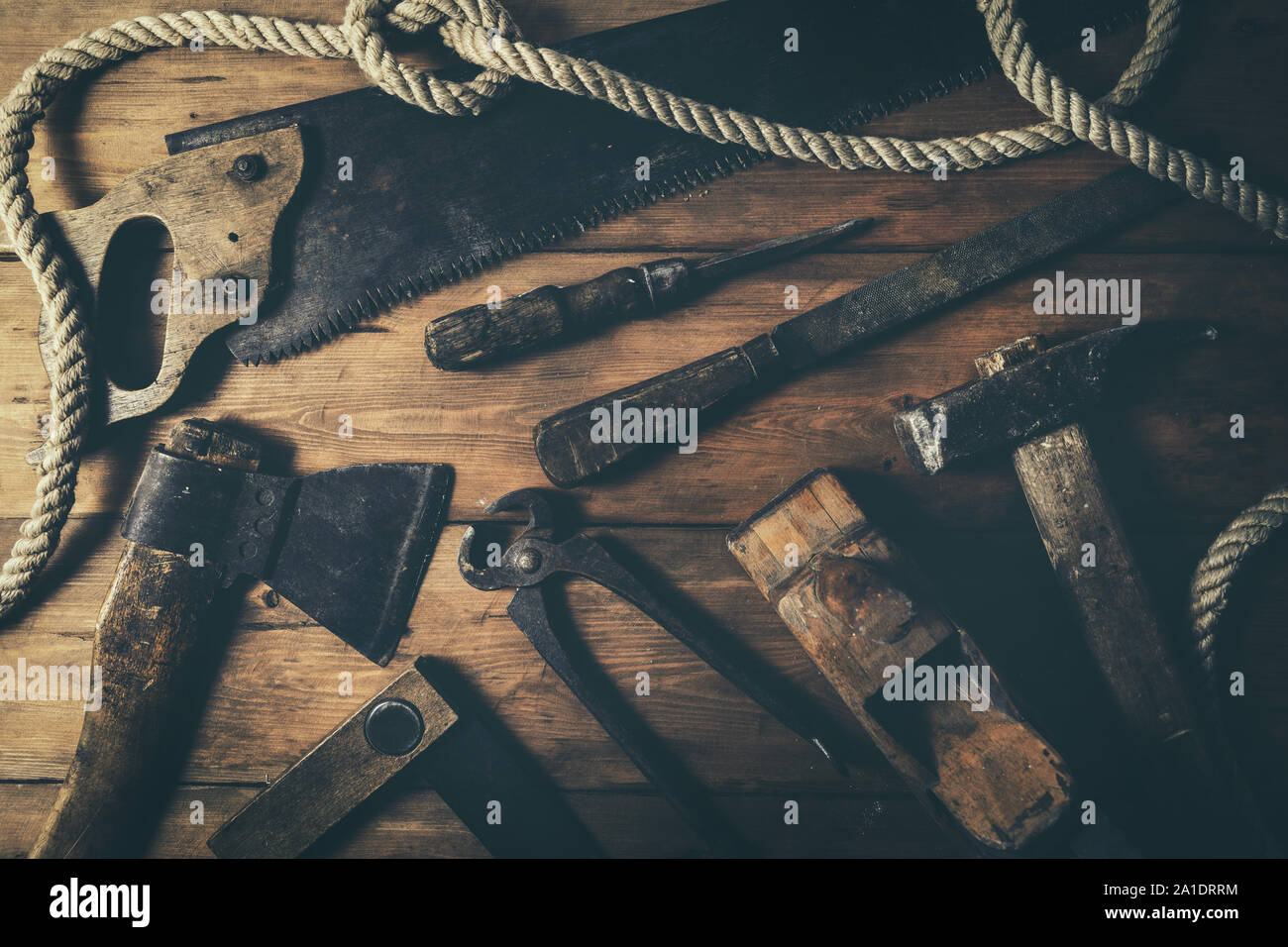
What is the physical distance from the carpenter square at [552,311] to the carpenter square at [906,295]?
0.17 m

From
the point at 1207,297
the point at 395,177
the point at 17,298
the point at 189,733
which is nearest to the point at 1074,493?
the point at 1207,297

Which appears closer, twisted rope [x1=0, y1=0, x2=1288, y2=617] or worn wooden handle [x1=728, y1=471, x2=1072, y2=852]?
worn wooden handle [x1=728, y1=471, x2=1072, y2=852]

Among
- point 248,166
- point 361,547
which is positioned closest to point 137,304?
point 248,166

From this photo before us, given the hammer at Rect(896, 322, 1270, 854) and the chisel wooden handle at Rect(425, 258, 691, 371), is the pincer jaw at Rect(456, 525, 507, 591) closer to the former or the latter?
the chisel wooden handle at Rect(425, 258, 691, 371)

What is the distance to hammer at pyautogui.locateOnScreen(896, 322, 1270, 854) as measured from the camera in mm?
1453

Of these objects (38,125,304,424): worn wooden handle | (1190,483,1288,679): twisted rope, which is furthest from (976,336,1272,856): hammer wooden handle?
(38,125,304,424): worn wooden handle

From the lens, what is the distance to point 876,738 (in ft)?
4.65

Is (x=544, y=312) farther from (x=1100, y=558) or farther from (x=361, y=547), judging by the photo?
(x=1100, y=558)

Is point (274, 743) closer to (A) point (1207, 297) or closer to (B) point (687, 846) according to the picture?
(B) point (687, 846)

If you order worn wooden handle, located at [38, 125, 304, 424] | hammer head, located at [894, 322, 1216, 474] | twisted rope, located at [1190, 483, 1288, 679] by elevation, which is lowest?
twisted rope, located at [1190, 483, 1288, 679]

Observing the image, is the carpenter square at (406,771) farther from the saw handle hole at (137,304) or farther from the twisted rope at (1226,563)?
the twisted rope at (1226,563)

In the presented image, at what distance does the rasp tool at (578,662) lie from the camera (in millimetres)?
1584

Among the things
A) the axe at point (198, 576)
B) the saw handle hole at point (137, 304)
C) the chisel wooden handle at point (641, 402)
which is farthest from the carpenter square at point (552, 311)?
the saw handle hole at point (137, 304)

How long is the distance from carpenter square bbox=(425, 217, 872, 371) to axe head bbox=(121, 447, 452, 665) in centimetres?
29
